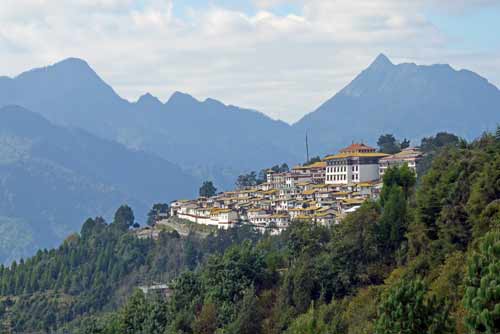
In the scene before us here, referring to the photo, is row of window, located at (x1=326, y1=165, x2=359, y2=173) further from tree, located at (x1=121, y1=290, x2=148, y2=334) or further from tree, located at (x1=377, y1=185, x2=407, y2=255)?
tree, located at (x1=377, y1=185, x2=407, y2=255)

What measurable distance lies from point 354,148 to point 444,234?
3659 cm

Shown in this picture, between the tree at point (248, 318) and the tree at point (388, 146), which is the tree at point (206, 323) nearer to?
the tree at point (248, 318)

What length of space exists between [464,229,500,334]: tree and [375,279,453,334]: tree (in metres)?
1.05

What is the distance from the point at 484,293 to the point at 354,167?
4338cm

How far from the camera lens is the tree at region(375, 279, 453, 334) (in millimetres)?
20438

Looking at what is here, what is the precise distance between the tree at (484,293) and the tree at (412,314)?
1052mm

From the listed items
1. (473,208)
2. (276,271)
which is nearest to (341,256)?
(276,271)

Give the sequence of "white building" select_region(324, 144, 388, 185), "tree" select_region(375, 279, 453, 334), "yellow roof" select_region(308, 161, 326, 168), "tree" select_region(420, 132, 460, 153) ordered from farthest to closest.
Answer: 1. "yellow roof" select_region(308, 161, 326, 168)
2. "white building" select_region(324, 144, 388, 185)
3. "tree" select_region(420, 132, 460, 153)
4. "tree" select_region(375, 279, 453, 334)

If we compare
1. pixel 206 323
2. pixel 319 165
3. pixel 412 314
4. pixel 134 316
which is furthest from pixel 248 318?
pixel 319 165

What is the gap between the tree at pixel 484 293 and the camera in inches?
728

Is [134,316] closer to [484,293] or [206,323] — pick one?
[206,323]

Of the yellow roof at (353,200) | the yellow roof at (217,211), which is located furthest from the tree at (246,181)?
the yellow roof at (353,200)

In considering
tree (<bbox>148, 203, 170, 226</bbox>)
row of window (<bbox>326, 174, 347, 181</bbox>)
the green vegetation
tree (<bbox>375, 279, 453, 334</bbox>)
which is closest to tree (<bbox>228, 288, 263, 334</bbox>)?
tree (<bbox>375, 279, 453, 334</bbox>)

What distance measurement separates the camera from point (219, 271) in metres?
35.0
